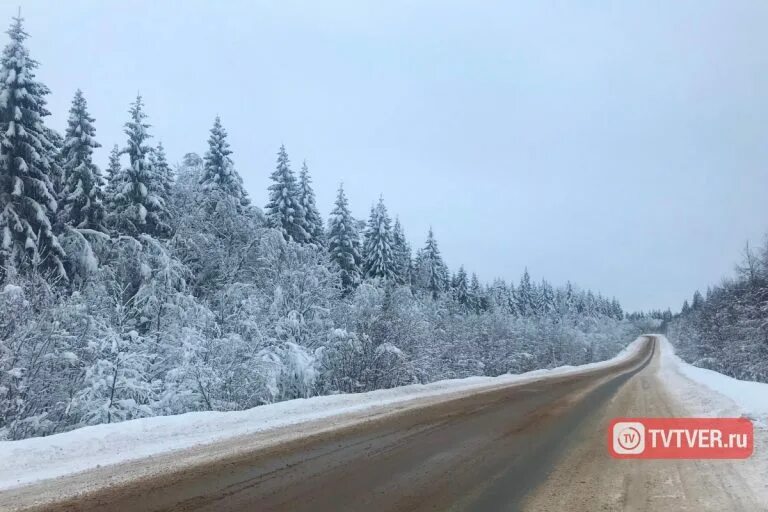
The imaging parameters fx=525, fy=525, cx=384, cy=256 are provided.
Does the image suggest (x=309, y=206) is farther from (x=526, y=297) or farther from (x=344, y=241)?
(x=526, y=297)

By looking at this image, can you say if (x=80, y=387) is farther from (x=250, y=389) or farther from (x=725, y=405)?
(x=725, y=405)

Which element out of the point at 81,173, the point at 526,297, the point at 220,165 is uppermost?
the point at 220,165

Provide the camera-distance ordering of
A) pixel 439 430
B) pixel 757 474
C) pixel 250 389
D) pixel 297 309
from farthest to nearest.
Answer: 1. pixel 297 309
2. pixel 250 389
3. pixel 439 430
4. pixel 757 474

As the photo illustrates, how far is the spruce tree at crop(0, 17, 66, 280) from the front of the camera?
18438mm

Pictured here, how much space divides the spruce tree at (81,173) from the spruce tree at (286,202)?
44.2 ft

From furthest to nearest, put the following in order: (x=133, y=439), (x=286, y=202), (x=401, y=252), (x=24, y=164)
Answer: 1. (x=401, y=252)
2. (x=286, y=202)
3. (x=24, y=164)
4. (x=133, y=439)

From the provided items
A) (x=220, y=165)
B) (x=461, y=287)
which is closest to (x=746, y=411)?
(x=220, y=165)

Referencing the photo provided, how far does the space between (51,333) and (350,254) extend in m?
29.6

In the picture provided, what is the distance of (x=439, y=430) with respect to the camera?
10469 mm

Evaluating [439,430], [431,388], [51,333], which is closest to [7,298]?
[51,333]

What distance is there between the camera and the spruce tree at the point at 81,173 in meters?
22.1

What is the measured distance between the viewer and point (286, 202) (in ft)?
120

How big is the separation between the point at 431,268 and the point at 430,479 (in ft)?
172

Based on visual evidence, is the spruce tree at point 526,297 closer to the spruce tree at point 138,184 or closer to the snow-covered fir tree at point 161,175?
the snow-covered fir tree at point 161,175
